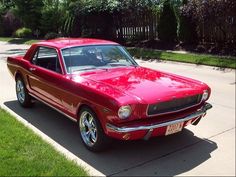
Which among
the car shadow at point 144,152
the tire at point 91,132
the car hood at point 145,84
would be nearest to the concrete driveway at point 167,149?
the car shadow at point 144,152

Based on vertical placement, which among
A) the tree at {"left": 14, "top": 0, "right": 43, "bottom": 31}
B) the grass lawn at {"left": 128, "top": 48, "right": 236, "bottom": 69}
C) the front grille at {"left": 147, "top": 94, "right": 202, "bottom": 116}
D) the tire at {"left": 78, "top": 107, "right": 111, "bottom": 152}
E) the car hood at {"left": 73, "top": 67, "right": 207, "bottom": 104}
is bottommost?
the grass lawn at {"left": 128, "top": 48, "right": 236, "bottom": 69}

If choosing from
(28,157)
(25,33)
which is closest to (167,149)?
(28,157)

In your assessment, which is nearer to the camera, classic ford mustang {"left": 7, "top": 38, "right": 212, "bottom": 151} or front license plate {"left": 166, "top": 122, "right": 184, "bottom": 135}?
classic ford mustang {"left": 7, "top": 38, "right": 212, "bottom": 151}

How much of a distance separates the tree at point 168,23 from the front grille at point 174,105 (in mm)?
12177

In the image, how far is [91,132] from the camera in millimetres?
5156

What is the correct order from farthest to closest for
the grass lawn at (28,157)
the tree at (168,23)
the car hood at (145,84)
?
the tree at (168,23) < the car hood at (145,84) < the grass lawn at (28,157)

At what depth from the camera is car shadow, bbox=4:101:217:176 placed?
4.61 meters

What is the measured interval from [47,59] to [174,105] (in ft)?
8.82

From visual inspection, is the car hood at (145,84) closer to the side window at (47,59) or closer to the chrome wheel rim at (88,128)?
the chrome wheel rim at (88,128)

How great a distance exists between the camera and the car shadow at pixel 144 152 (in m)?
4.61

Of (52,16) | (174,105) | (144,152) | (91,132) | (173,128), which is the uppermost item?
(52,16)

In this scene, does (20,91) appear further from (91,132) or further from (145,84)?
(145,84)

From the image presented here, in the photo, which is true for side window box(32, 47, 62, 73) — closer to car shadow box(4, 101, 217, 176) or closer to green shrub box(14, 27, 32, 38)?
car shadow box(4, 101, 217, 176)

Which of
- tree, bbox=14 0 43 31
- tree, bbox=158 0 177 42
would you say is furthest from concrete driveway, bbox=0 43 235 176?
tree, bbox=14 0 43 31
